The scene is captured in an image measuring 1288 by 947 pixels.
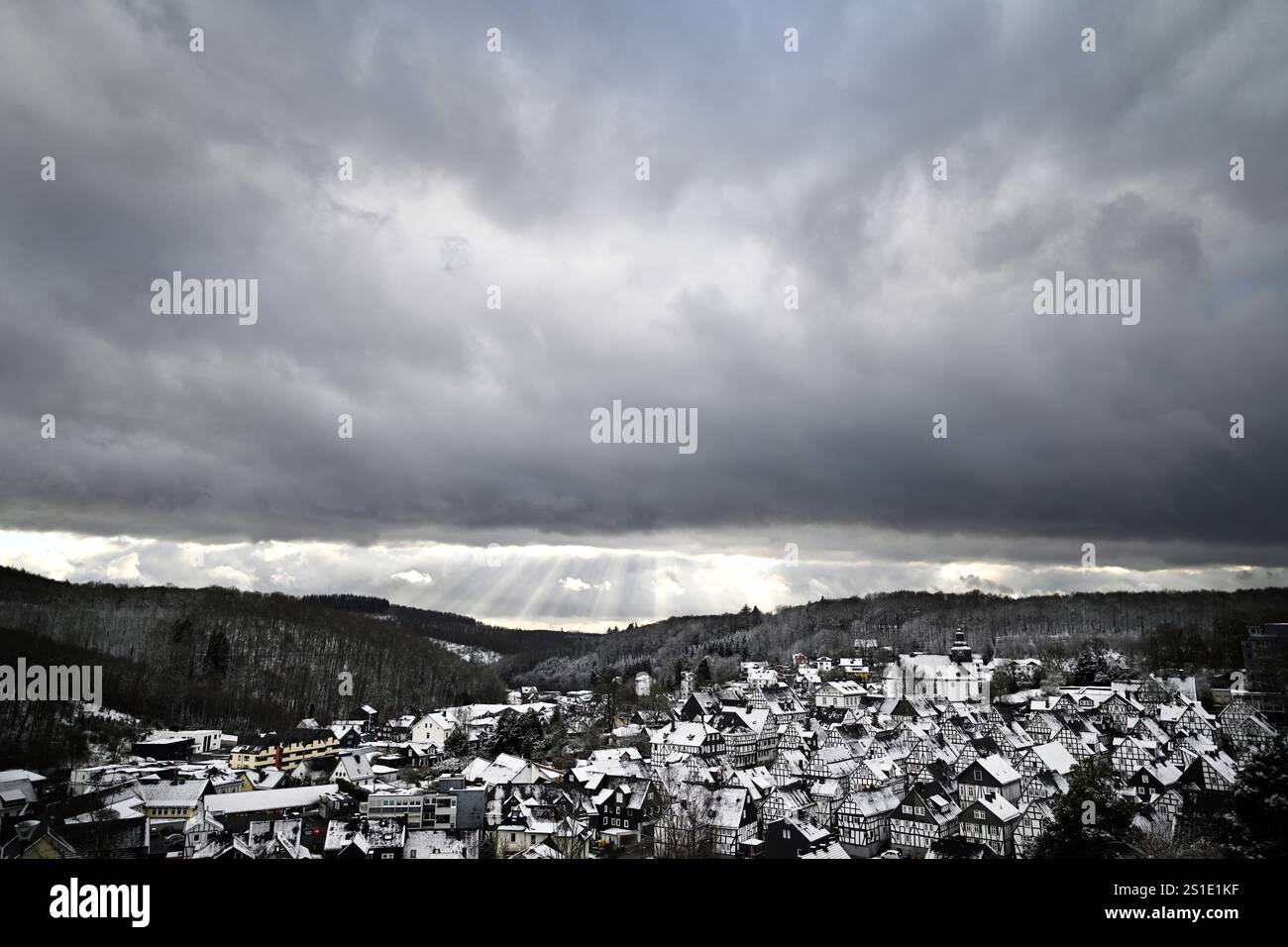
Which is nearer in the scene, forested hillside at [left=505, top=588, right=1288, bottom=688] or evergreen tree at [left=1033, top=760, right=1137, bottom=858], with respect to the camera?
evergreen tree at [left=1033, top=760, right=1137, bottom=858]

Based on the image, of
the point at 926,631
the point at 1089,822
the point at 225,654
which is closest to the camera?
the point at 1089,822

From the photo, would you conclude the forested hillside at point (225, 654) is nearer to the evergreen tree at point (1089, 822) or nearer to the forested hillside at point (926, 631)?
the forested hillside at point (926, 631)

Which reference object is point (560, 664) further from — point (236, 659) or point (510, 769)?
point (510, 769)

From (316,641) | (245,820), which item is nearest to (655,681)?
(316,641)

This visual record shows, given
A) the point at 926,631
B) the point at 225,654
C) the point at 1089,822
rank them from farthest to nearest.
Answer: the point at 926,631
the point at 225,654
the point at 1089,822

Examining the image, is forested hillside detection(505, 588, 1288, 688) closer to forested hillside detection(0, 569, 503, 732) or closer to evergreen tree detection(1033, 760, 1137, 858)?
forested hillside detection(0, 569, 503, 732)

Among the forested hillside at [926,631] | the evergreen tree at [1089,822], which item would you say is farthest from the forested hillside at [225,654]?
the evergreen tree at [1089,822]

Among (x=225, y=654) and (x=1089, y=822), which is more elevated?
(x=1089, y=822)

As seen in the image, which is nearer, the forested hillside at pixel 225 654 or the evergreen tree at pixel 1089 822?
the evergreen tree at pixel 1089 822

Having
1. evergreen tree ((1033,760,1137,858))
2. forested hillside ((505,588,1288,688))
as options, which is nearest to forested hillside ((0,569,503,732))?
forested hillside ((505,588,1288,688))

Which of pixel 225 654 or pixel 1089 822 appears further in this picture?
pixel 225 654
